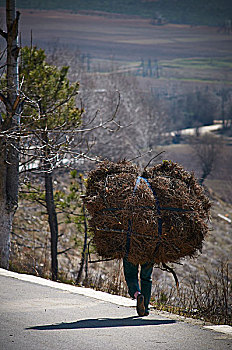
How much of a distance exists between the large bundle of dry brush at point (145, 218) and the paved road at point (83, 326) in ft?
2.45

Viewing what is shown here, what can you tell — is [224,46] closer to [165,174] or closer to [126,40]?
[126,40]

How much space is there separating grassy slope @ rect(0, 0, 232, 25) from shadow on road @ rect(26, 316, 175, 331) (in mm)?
124400

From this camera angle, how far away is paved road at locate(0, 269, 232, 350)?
466 centimetres

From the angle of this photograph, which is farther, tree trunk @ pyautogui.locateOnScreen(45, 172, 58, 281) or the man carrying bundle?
tree trunk @ pyautogui.locateOnScreen(45, 172, 58, 281)

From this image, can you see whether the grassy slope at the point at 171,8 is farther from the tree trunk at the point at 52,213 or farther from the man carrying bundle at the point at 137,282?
the man carrying bundle at the point at 137,282

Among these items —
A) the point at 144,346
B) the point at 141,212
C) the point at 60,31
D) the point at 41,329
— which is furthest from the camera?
the point at 60,31

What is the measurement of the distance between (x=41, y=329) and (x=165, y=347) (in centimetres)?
128

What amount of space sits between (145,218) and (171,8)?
469 ft

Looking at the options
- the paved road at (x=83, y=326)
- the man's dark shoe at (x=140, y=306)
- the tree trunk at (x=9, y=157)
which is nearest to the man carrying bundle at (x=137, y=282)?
the man's dark shoe at (x=140, y=306)

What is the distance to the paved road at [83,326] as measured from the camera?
4.66m

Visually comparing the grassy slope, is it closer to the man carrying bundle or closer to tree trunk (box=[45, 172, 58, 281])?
tree trunk (box=[45, 172, 58, 281])

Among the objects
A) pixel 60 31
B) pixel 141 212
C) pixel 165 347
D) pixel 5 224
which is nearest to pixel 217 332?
pixel 165 347

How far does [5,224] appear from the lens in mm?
11266

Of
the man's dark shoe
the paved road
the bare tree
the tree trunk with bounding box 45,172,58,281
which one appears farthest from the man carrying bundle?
the bare tree
